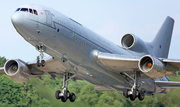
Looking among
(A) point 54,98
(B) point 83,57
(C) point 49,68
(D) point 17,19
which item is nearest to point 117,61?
(B) point 83,57

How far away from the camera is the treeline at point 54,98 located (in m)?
23.7

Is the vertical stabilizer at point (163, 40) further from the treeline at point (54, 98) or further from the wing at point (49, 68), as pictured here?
the wing at point (49, 68)

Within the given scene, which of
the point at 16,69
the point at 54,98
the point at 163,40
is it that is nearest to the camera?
the point at 16,69


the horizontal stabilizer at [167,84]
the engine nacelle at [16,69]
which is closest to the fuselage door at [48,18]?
the engine nacelle at [16,69]

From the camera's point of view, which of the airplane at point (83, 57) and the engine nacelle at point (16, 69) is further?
the engine nacelle at point (16, 69)

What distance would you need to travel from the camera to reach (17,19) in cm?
1355

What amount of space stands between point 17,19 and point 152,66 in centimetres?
845

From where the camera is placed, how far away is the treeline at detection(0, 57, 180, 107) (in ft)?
77.7

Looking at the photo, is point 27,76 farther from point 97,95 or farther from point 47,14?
point 97,95

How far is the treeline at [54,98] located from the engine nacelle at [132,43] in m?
6.81

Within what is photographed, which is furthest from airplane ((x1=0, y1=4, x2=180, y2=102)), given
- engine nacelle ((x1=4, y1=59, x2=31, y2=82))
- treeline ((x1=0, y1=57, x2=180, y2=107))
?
treeline ((x1=0, y1=57, x2=180, y2=107))

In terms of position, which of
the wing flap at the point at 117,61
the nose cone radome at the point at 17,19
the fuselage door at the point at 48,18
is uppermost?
the fuselage door at the point at 48,18

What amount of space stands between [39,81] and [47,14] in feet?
36.3

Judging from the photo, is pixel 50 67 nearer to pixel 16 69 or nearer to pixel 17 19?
pixel 16 69
